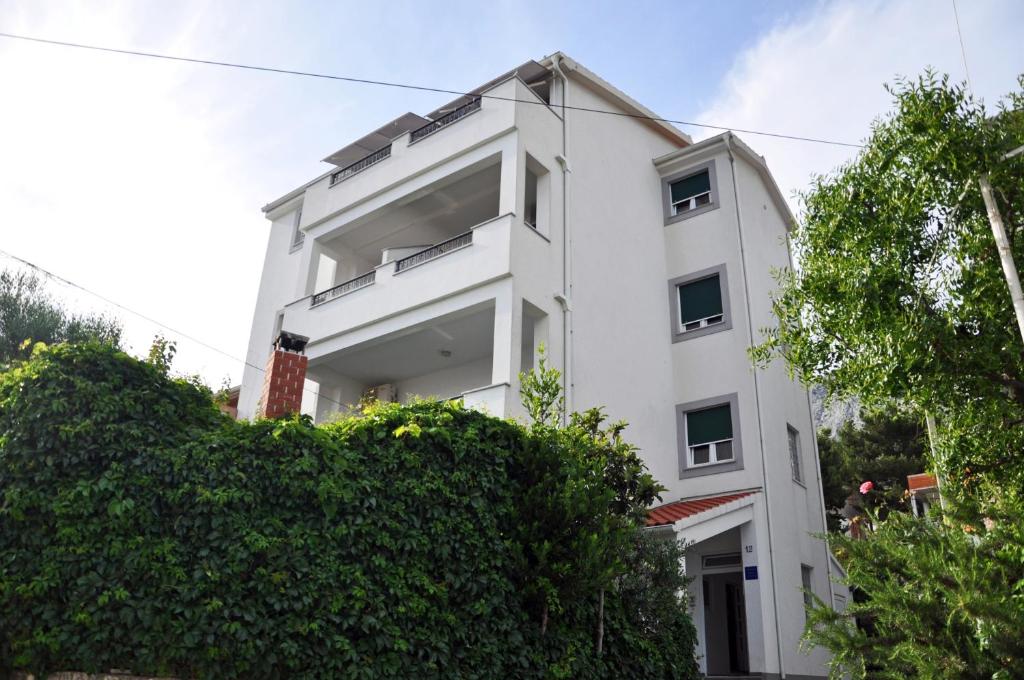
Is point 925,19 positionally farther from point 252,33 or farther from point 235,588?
point 235,588

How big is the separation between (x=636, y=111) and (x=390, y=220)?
21.4 feet

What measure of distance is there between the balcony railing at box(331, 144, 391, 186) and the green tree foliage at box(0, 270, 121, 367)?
6816mm

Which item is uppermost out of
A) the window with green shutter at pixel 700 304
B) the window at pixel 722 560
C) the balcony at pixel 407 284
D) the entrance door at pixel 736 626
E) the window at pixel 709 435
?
the window with green shutter at pixel 700 304

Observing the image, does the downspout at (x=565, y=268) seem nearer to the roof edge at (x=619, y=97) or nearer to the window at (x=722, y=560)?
the roof edge at (x=619, y=97)

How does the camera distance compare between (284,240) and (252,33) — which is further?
(284,240)

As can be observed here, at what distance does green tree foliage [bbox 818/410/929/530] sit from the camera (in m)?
26.3

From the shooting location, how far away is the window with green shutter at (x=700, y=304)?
57.3 ft

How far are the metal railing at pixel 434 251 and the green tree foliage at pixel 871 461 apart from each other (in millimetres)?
17104

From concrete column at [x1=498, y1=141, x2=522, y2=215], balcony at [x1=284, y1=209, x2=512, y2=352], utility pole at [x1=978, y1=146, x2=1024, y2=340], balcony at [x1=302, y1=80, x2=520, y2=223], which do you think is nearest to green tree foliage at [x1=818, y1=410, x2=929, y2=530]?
concrete column at [x1=498, y1=141, x2=522, y2=215]

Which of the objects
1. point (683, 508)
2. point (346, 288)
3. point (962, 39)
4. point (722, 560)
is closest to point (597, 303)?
point (683, 508)

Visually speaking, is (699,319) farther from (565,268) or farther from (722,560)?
(722,560)

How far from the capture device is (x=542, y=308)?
46.1 feet

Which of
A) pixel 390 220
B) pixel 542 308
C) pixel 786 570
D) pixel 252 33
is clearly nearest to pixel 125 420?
pixel 252 33

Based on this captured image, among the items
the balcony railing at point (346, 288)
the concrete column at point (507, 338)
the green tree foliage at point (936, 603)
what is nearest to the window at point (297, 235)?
the balcony railing at point (346, 288)
